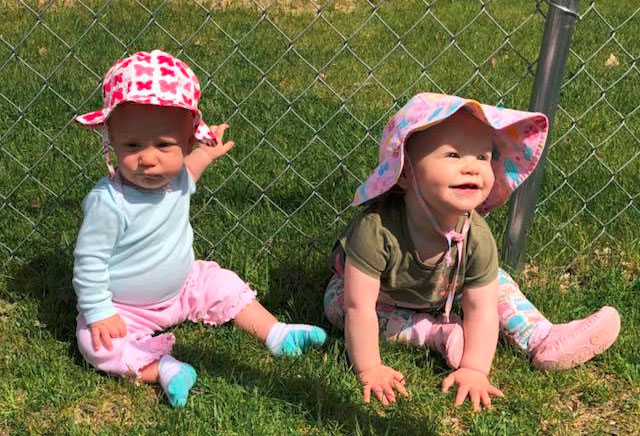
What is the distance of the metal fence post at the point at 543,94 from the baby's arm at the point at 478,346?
0.36 meters

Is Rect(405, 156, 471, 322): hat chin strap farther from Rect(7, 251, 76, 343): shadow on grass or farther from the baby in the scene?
Rect(7, 251, 76, 343): shadow on grass

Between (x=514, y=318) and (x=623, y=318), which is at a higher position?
(x=623, y=318)

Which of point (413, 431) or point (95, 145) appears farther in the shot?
point (95, 145)

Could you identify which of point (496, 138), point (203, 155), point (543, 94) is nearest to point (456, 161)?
point (496, 138)

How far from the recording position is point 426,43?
5.55 m

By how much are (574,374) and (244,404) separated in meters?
1.05

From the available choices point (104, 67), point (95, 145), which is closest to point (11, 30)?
point (104, 67)

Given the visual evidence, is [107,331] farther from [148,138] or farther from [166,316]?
[148,138]

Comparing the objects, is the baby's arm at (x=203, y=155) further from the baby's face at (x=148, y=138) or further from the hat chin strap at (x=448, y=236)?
the hat chin strap at (x=448, y=236)

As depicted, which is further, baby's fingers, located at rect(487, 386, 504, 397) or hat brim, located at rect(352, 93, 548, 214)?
baby's fingers, located at rect(487, 386, 504, 397)

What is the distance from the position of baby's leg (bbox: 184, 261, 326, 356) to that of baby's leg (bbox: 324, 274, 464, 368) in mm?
122

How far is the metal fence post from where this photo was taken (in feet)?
8.53

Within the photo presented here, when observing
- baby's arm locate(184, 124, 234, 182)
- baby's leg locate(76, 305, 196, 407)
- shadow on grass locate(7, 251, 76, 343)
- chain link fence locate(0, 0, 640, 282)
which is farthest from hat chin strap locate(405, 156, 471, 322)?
shadow on grass locate(7, 251, 76, 343)

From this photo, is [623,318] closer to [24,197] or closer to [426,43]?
[24,197]
